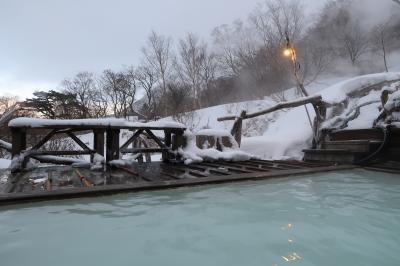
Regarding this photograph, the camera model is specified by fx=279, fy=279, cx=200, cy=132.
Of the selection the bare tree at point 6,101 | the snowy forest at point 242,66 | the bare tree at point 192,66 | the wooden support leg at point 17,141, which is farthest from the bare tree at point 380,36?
the bare tree at point 6,101

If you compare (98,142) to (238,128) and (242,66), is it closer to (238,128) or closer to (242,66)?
(238,128)

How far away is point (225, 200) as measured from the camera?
11.6 feet

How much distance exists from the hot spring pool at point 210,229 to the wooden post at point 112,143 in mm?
2374

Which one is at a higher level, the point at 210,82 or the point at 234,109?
the point at 210,82

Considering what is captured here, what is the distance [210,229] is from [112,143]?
4059 mm

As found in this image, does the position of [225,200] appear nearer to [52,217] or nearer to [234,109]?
[52,217]

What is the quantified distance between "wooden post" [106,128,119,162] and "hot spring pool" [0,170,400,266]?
7.79 feet

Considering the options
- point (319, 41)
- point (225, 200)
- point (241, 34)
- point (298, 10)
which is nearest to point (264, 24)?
point (298, 10)

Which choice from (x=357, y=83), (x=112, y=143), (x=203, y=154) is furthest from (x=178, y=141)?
(x=357, y=83)

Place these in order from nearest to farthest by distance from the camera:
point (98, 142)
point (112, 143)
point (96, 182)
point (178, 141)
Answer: point (96, 182)
point (112, 143)
point (98, 142)
point (178, 141)

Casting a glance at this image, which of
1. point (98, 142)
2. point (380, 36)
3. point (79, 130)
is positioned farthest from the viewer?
point (380, 36)

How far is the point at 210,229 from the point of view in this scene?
2.46 meters

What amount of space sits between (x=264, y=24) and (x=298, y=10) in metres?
3.46

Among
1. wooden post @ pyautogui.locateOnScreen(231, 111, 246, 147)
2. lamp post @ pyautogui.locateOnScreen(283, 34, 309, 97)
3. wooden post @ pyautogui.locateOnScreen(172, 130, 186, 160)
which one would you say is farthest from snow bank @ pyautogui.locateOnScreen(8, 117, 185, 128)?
lamp post @ pyautogui.locateOnScreen(283, 34, 309, 97)
